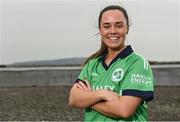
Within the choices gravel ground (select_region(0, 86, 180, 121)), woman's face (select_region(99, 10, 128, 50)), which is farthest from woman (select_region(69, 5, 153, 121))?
gravel ground (select_region(0, 86, 180, 121))

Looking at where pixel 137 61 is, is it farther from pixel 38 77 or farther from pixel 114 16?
pixel 38 77

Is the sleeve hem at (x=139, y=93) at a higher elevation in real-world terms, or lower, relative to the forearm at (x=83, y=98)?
higher

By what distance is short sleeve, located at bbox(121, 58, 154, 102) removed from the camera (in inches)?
91.3

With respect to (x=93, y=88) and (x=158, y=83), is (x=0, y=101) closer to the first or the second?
(x=158, y=83)

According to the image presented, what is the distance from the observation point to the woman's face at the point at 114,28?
93.4 inches

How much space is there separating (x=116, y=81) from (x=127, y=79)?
6 cm

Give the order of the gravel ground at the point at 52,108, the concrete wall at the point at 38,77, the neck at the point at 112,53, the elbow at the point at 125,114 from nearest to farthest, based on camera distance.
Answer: the elbow at the point at 125,114 < the neck at the point at 112,53 < the gravel ground at the point at 52,108 < the concrete wall at the point at 38,77

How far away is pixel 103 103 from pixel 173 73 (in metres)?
19.7

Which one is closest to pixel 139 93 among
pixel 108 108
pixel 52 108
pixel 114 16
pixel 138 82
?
pixel 138 82

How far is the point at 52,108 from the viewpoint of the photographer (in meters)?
13.8

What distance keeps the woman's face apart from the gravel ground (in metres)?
8.91

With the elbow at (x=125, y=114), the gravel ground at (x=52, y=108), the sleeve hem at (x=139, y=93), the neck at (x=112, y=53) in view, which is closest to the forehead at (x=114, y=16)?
the neck at (x=112, y=53)

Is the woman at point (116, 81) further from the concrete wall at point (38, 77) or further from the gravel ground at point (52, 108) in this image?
the concrete wall at point (38, 77)

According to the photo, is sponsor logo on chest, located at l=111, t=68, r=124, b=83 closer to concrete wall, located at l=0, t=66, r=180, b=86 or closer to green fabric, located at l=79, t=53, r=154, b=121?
green fabric, located at l=79, t=53, r=154, b=121
